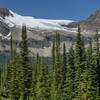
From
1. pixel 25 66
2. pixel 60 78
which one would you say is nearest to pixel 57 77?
pixel 60 78

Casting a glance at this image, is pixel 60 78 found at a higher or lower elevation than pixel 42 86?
higher

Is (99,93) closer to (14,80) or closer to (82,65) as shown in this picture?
(82,65)

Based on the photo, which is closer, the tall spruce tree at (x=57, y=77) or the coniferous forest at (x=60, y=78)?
the coniferous forest at (x=60, y=78)

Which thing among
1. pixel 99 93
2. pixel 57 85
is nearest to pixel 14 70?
pixel 57 85

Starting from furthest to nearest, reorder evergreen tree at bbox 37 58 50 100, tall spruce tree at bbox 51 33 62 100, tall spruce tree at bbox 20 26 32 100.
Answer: evergreen tree at bbox 37 58 50 100 → tall spruce tree at bbox 51 33 62 100 → tall spruce tree at bbox 20 26 32 100

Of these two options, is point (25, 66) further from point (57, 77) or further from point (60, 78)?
point (60, 78)

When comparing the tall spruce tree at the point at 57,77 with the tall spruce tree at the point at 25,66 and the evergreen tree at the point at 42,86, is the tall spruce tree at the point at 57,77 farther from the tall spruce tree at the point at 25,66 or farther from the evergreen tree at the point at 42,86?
the tall spruce tree at the point at 25,66

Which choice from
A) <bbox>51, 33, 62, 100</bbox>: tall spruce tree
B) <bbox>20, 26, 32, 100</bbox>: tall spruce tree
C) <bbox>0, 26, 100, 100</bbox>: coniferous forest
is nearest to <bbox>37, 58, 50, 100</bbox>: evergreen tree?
<bbox>0, 26, 100, 100</bbox>: coniferous forest

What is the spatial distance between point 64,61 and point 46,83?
26.3ft

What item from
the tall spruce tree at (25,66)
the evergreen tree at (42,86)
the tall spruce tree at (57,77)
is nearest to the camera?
the tall spruce tree at (25,66)

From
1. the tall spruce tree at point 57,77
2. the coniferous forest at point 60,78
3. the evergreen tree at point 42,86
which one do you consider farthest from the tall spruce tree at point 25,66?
the evergreen tree at point 42,86

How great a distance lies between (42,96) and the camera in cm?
5712

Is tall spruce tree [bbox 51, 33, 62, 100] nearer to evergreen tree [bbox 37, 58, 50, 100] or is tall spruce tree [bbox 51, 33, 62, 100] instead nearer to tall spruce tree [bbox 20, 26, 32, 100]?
evergreen tree [bbox 37, 58, 50, 100]

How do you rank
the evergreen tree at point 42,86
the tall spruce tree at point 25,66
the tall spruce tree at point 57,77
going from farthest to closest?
the evergreen tree at point 42,86 → the tall spruce tree at point 57,77 → the tall spruce tree at point 25,66
